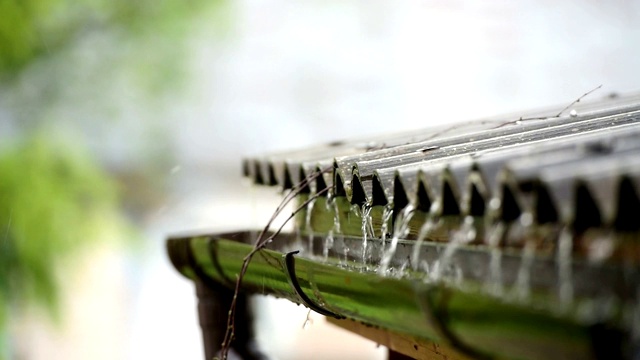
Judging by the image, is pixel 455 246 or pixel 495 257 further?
pixel 455 246

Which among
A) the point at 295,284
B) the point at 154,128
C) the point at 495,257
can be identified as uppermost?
the point at 154,128

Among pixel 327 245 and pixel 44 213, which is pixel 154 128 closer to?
pixel 44 213

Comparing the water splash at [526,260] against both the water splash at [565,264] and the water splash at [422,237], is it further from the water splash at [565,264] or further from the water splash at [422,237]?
the water splash at [422,237]

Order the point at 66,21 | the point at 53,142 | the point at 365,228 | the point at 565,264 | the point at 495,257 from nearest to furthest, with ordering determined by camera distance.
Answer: the point at 565,264 → the point at 495,257 → the point at 365,228 → the point at 53,142 → the point at 66,21

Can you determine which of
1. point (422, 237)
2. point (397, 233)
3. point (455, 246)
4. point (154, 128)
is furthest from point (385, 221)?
point (154, 128)

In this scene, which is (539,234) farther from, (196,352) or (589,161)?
(196,352)

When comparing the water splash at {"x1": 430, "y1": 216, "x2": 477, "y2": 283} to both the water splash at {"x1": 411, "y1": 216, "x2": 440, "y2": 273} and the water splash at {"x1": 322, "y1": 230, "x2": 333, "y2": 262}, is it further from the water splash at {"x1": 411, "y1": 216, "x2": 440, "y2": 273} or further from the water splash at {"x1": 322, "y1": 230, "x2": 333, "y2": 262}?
the water splash at {"x1": 322, "y1": 230, "x2": 333, "y2": 262}

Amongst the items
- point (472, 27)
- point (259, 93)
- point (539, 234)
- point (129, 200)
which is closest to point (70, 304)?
point (129, 200)
